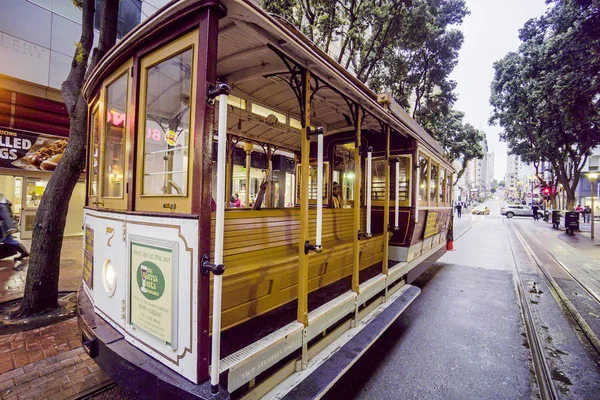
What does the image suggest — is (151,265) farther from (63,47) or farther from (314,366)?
(63,47)

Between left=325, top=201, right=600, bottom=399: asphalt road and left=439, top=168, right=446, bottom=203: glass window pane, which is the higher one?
left=439, top=168, right=446, bottom=203: glass window pane

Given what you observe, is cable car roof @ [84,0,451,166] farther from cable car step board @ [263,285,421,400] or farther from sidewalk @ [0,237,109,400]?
sidewalk @ [0,237,109,400]

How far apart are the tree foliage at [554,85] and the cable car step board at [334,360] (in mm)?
9788

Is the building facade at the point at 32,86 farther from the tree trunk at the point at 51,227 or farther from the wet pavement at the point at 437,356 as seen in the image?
the tree trunk at the point at 51,227

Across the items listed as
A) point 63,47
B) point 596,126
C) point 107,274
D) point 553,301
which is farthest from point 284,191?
point 596,126

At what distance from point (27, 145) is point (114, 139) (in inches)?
316

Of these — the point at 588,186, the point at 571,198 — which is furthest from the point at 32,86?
the point at 588,186

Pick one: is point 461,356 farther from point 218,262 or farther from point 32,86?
point 32,86

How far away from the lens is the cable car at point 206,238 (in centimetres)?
175

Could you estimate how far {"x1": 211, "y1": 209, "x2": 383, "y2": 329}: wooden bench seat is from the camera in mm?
2480

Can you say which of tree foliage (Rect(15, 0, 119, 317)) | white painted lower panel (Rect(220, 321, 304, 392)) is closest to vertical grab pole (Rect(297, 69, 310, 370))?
white painted lower panel (Rect(220, 321, 304, 392))

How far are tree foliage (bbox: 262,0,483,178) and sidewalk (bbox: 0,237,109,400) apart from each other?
8.79m

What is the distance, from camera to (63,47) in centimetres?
816

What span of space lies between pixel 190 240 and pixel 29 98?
31.8 feet
